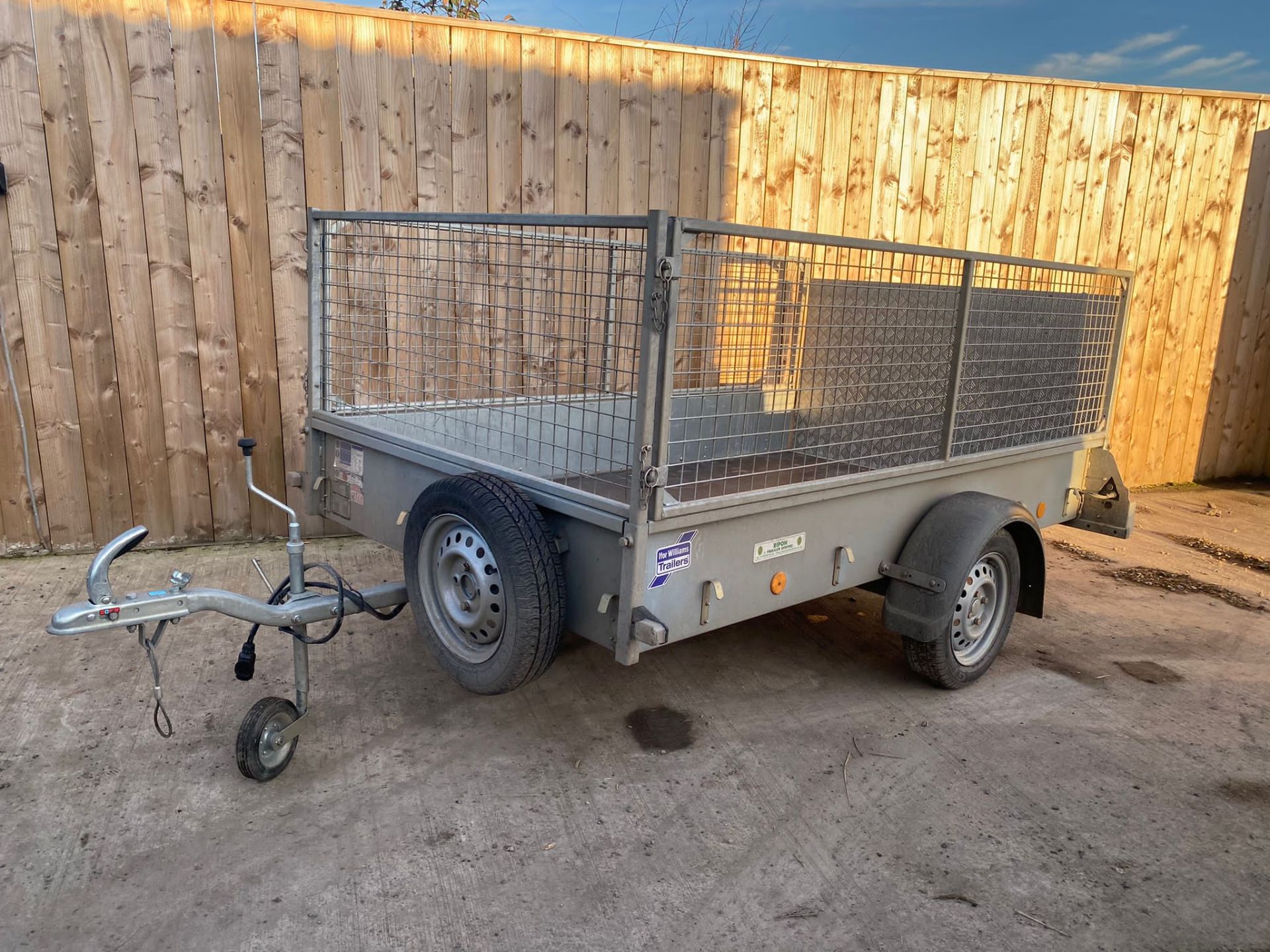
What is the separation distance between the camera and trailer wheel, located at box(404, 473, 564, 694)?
2.87 meters

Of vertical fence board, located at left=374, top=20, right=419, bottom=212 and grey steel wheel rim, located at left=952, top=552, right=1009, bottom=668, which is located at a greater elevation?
vertical fence board, located at left=374, top=20, right=419, bottom=212

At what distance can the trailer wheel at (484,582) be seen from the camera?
9.40ft

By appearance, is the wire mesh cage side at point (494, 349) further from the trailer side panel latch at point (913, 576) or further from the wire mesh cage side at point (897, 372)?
the trailer side panel latch at point (913, 576)

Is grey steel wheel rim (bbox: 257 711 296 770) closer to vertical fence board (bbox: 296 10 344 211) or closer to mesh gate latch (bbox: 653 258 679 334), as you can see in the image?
mesh gate latch (bbox: 653 258 679 334)

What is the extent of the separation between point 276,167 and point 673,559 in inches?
146

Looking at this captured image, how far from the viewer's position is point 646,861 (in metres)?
2.74

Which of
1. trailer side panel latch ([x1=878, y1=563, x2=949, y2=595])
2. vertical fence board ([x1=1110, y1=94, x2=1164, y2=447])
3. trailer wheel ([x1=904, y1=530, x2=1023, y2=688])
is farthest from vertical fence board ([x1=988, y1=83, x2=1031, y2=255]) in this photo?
trailer side panel latch ([x1=878, y1=563, x2=949, y2=595])

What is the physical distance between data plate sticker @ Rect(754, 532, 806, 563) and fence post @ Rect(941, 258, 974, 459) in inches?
36.0

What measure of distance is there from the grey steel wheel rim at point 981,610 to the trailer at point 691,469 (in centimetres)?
1

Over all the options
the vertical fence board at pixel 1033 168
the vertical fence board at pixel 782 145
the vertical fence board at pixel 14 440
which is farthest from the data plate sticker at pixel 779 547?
the vertical fence board at pixel 1033 168

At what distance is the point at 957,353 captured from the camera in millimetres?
3684

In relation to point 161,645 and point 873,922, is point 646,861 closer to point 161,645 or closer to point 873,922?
point 873,922

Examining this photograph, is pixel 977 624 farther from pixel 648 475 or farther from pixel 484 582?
pixel 484 582

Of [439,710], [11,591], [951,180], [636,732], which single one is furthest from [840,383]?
[11,591]
